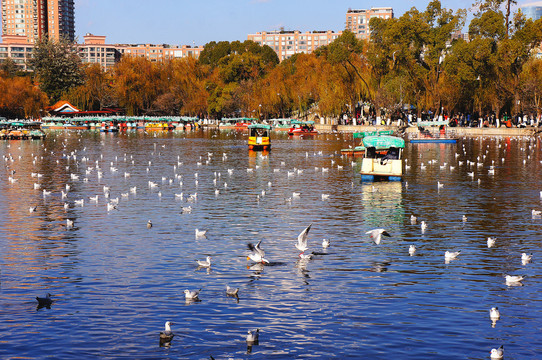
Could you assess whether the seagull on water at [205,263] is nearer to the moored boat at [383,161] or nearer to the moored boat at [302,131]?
the moored boat at [383,161]

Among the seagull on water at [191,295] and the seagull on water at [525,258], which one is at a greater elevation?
the seagull on water at [525,258]

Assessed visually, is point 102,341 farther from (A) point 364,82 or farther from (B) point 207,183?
(A) point 364,82

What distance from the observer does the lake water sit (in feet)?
40.8

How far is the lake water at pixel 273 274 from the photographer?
40.8 feet

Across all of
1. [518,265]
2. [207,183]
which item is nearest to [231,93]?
[207,183]

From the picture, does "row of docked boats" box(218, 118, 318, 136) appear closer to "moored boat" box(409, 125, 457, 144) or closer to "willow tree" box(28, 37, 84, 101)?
"moored boat" box(409, 125, 457, 144)

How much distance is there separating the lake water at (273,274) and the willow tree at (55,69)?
128 metres

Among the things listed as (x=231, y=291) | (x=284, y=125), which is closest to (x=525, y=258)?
(x=231, y=291)

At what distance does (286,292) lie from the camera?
15336mm

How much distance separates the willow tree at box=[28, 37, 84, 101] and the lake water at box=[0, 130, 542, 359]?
127993mm

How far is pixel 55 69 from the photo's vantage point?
15538 centimetres

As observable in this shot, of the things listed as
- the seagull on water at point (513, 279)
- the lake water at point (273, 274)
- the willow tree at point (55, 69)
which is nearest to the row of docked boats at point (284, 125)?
the willow tree at point (55, 69)

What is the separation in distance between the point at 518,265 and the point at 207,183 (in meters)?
22.0

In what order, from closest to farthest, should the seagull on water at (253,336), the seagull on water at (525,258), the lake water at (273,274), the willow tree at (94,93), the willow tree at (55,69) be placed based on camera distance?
the seagull on water at (253,336)
the lake water at (273,274)
the seagull on water at (525,258)
the willow tree at (94,93)
the willow tree at (55,69)
